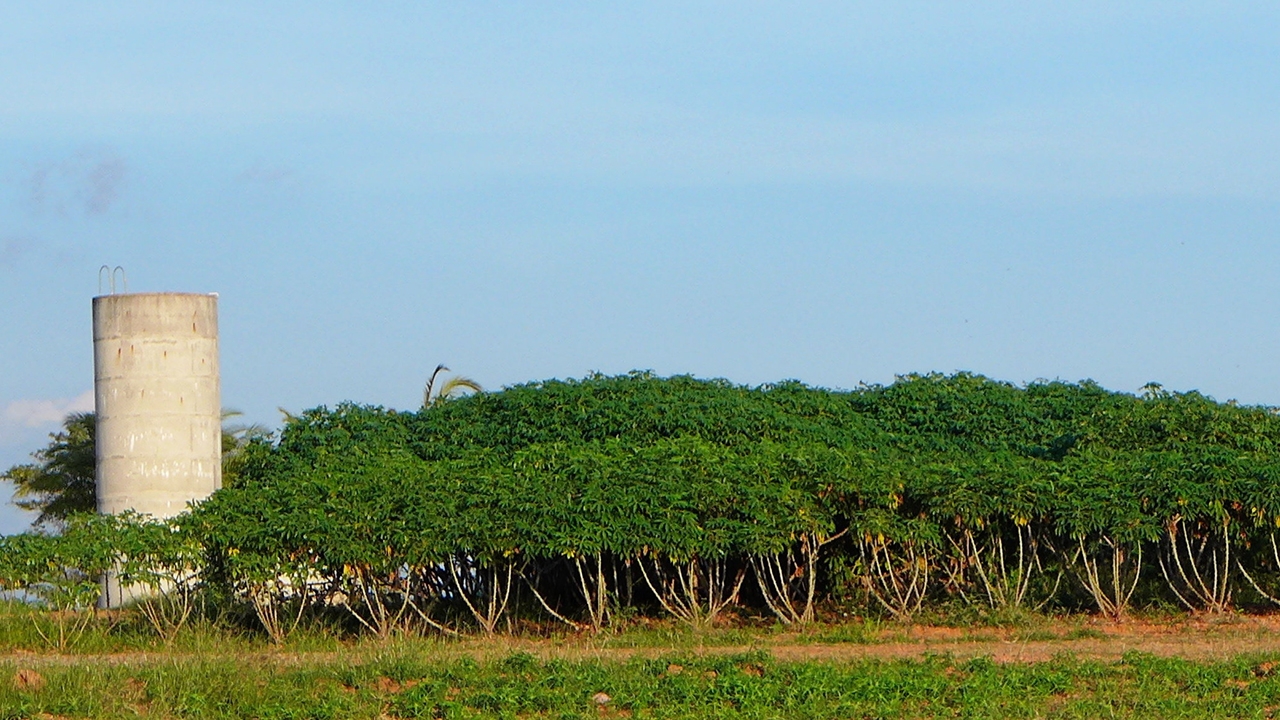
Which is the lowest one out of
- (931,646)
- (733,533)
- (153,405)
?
(931,646)

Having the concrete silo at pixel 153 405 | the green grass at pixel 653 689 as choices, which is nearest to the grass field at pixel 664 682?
the green grass at pixel 653 689

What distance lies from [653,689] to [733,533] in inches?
143

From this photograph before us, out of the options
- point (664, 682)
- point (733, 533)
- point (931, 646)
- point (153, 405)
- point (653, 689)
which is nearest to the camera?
point (653, 689)

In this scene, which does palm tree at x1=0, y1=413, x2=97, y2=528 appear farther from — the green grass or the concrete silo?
the green grass

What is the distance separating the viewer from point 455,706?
10.1 m

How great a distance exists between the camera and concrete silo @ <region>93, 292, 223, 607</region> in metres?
19.7

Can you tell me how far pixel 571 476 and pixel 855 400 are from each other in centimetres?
704

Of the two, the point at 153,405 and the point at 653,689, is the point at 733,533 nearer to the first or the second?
the point at 653,689

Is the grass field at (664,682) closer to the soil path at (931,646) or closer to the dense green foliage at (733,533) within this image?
the soil path at (931,646)

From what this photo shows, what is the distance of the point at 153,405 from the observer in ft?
65.3

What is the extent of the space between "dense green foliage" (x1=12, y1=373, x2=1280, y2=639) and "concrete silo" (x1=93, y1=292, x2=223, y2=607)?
425 centimetres

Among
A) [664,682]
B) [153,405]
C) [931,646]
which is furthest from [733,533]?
[153,405]

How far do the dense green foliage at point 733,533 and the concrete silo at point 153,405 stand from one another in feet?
14.0

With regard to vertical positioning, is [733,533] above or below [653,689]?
above
